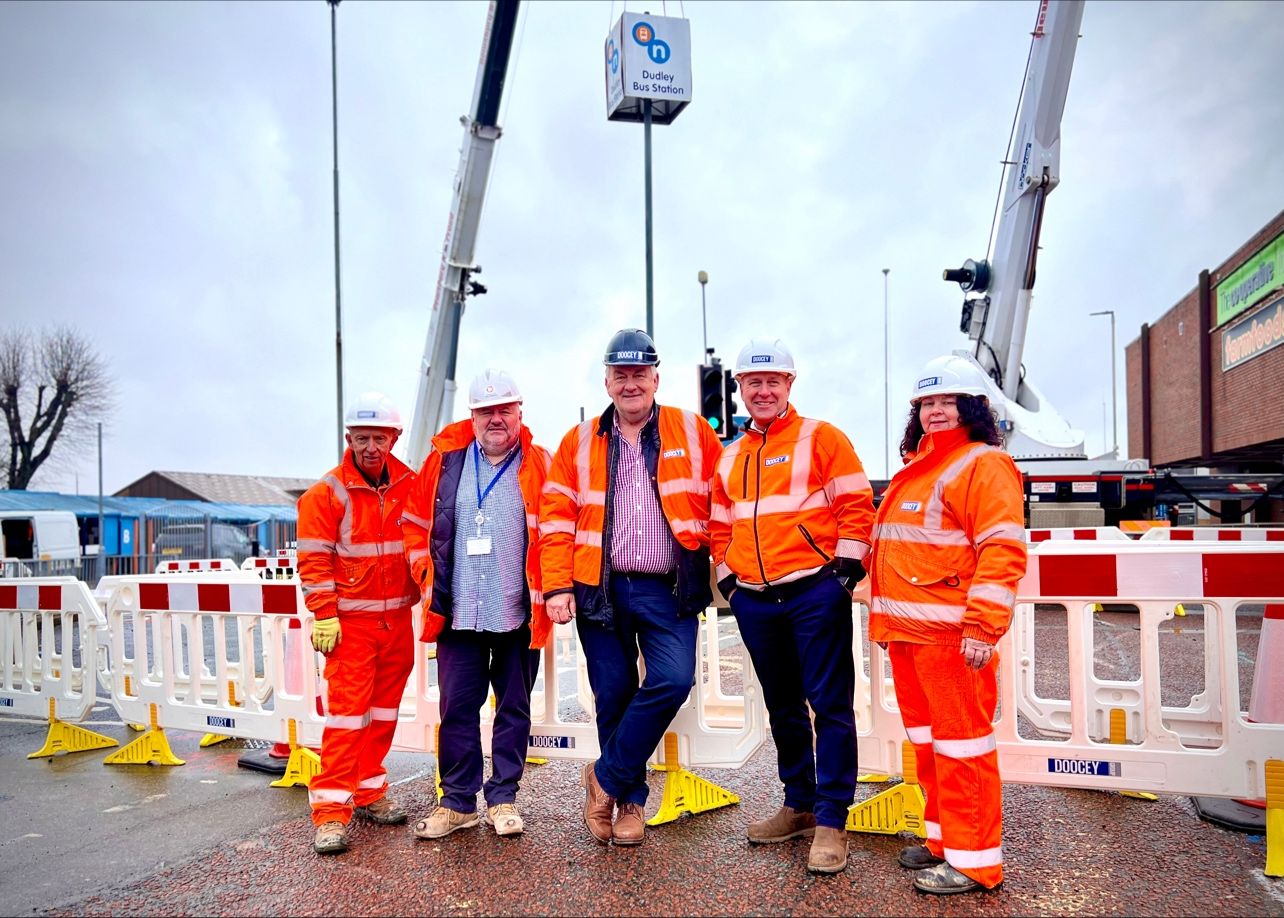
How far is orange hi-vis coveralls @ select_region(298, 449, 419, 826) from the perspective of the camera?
438 cm

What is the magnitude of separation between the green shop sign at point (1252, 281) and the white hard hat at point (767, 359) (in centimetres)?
2446

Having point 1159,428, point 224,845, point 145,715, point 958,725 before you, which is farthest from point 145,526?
point 1159,428

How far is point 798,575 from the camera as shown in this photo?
387cm

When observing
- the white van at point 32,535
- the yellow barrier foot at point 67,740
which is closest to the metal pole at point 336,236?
the white van at point 32,535

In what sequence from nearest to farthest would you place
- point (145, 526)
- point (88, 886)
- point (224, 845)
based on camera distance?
point (88, 886)
point (224, 845)
point (145, 526)

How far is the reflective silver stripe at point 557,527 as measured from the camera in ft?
14.0

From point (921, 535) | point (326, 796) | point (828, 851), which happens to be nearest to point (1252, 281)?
point (921, 535)

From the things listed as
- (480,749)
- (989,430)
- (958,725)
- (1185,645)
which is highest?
(989,430)

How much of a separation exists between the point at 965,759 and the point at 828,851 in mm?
702

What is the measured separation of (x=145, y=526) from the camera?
27.3 metres

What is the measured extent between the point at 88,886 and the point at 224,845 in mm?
580

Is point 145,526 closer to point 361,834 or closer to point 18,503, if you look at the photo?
point 18,503

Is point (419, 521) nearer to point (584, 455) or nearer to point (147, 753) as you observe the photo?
point (584, 455)

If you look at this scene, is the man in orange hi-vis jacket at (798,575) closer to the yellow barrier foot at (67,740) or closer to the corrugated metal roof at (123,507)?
the yellow barrier foot at (67,740)
